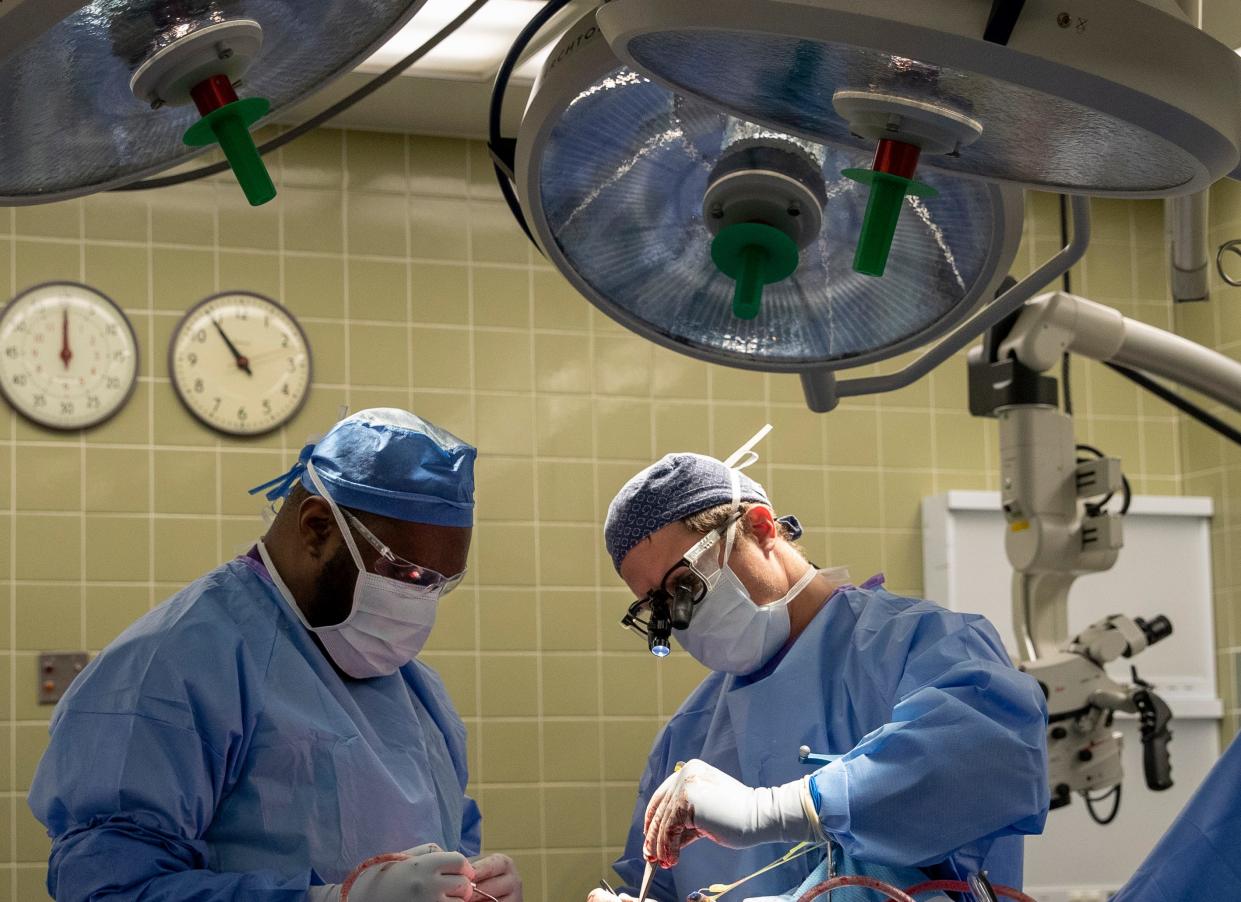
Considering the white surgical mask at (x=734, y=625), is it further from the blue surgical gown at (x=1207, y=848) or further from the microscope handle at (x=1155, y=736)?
the microscope handle at (x=1155, y=736)

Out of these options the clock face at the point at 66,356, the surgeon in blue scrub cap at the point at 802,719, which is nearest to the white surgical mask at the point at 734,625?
the surgeon in blue scrub cap at the point at 802,719

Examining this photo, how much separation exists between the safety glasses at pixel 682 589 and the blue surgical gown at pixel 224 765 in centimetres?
37

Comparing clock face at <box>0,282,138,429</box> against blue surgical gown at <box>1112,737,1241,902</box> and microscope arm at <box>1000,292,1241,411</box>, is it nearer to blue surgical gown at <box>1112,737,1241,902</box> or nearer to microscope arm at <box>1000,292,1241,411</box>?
microscope arm at <box>1000,292,1241,411</box>

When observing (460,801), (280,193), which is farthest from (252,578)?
(280,193)

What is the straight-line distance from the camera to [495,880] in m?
1.91

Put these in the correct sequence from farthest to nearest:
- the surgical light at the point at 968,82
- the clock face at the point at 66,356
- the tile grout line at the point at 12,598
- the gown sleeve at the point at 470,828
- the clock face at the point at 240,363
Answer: the clock face at the point at 240,363, the clock face at the point at 66,356, the tile grout line at the point at 12,598, the gown sleeve at the point at 470,828, the surgical light at the point at 968,82

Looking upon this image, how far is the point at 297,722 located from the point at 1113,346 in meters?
1.72

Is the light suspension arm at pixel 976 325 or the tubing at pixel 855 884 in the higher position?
the light suspension arm at pixel 976 325

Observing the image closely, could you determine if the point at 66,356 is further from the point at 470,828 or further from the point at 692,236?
the point at 692,236

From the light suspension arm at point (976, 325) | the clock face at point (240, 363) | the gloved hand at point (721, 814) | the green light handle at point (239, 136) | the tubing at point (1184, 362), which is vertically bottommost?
the gloved hand at point (721, 814)

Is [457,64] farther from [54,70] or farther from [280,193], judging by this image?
[54,70]

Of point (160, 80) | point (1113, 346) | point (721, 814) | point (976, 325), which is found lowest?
point (721, 814)

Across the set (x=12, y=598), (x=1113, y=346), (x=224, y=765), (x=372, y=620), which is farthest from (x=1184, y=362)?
(x=12, y=598)

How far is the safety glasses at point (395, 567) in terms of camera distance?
1944 millimetres
